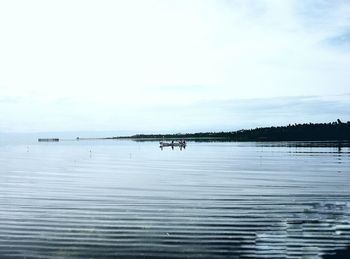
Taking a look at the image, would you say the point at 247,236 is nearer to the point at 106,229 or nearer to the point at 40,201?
the point at 106,229

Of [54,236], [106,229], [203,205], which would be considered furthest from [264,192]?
[54,236]

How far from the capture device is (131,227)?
69.2 feet

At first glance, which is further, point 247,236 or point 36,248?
point 247,236

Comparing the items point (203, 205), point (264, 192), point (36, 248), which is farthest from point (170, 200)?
point (36, 248)

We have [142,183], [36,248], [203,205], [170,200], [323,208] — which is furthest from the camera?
[142,183]

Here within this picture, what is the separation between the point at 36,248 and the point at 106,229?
424 centimetres

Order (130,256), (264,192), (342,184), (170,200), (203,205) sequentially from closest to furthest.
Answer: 1. (130,256)
2. (203,205)
3. (170,200)
4. (264,192)
5. (342,184)

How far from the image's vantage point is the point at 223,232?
19.8 meters

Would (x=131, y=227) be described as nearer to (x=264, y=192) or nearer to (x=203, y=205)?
(x=203, y=205)

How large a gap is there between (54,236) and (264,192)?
19693 millimetres

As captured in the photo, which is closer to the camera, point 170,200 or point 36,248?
point 36,248

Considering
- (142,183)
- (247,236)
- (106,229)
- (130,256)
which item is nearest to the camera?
(130,256)

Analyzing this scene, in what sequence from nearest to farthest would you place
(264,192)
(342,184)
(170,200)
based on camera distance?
(170,200)
(264,192)
(342,184)

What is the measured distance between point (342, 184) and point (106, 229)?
2673cm
